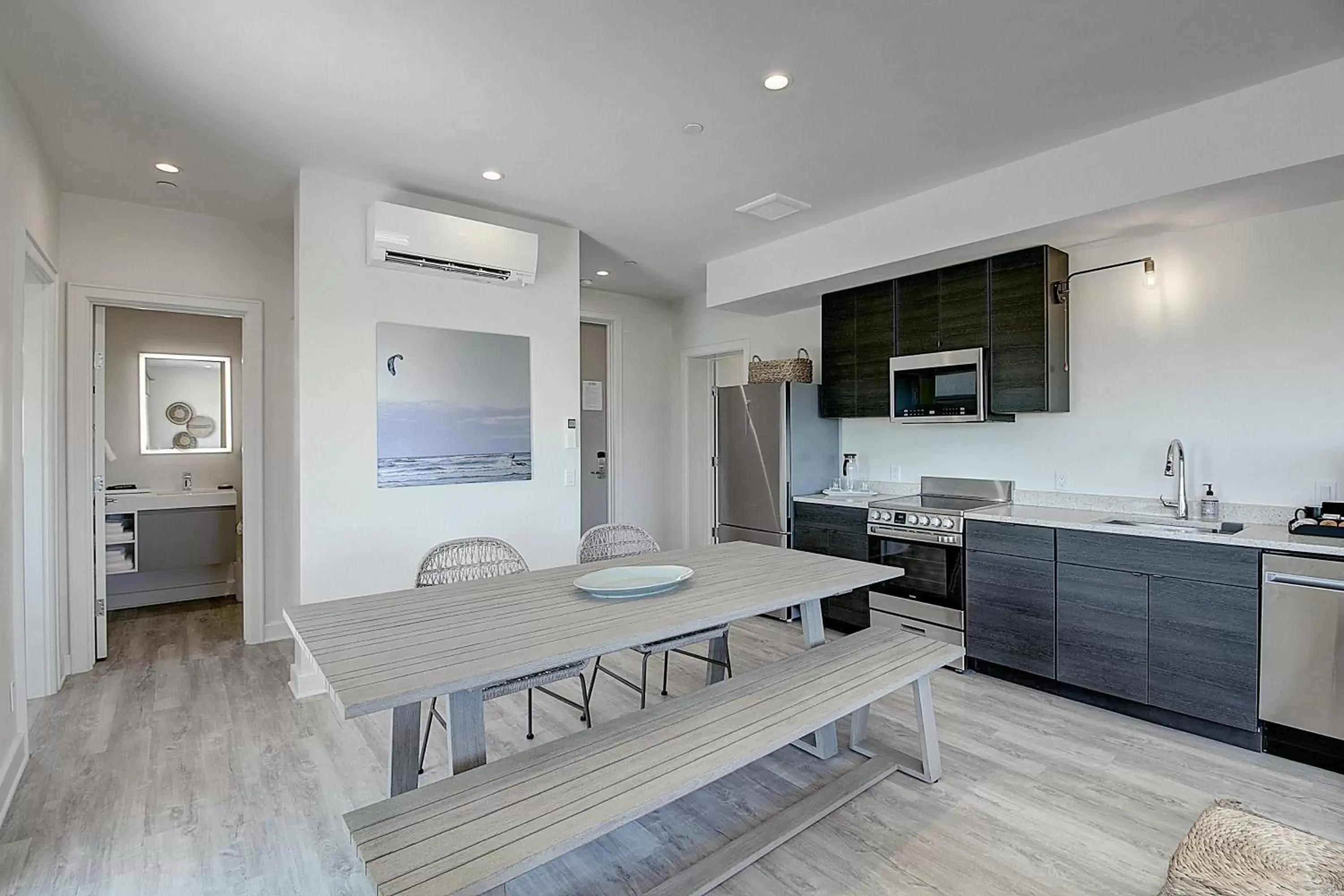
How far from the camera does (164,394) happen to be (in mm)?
5277

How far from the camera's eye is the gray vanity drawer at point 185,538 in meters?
4.79

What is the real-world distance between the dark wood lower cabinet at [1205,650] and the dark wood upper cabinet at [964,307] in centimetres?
154

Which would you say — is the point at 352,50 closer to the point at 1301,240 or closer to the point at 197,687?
the point at 197,687

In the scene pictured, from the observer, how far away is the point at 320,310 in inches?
134

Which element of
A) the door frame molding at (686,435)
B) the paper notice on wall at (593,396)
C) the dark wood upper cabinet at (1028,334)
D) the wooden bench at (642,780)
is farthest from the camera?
the door frame molding at (686,435)

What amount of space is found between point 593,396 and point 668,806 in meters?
4.13

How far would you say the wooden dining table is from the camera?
1.56 m

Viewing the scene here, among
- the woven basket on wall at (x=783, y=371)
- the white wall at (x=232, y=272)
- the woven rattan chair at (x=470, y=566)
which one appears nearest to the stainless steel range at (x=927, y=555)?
the woven basket on wall at (x=783, y=371)

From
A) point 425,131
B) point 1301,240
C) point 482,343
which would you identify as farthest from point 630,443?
point 1301,240

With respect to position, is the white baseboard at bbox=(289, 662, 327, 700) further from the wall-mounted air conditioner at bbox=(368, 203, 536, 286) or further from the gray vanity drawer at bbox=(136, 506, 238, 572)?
the gray vanity drawer at bbox=(136, 506, 238, 572)

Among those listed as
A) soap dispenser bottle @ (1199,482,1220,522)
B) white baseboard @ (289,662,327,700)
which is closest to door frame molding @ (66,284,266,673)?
white baseboard @ (289,662,327,700)

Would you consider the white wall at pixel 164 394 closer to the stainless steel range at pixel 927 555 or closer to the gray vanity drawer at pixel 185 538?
the gray vanity drawer at pixel 185 538

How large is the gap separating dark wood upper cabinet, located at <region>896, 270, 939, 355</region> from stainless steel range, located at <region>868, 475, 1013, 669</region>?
2.98ft

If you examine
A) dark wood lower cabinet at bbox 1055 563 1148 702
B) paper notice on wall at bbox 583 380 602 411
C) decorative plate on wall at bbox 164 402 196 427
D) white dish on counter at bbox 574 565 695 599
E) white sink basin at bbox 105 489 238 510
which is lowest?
dark wood lower cabinet at bbox 1055 563 1148 702
